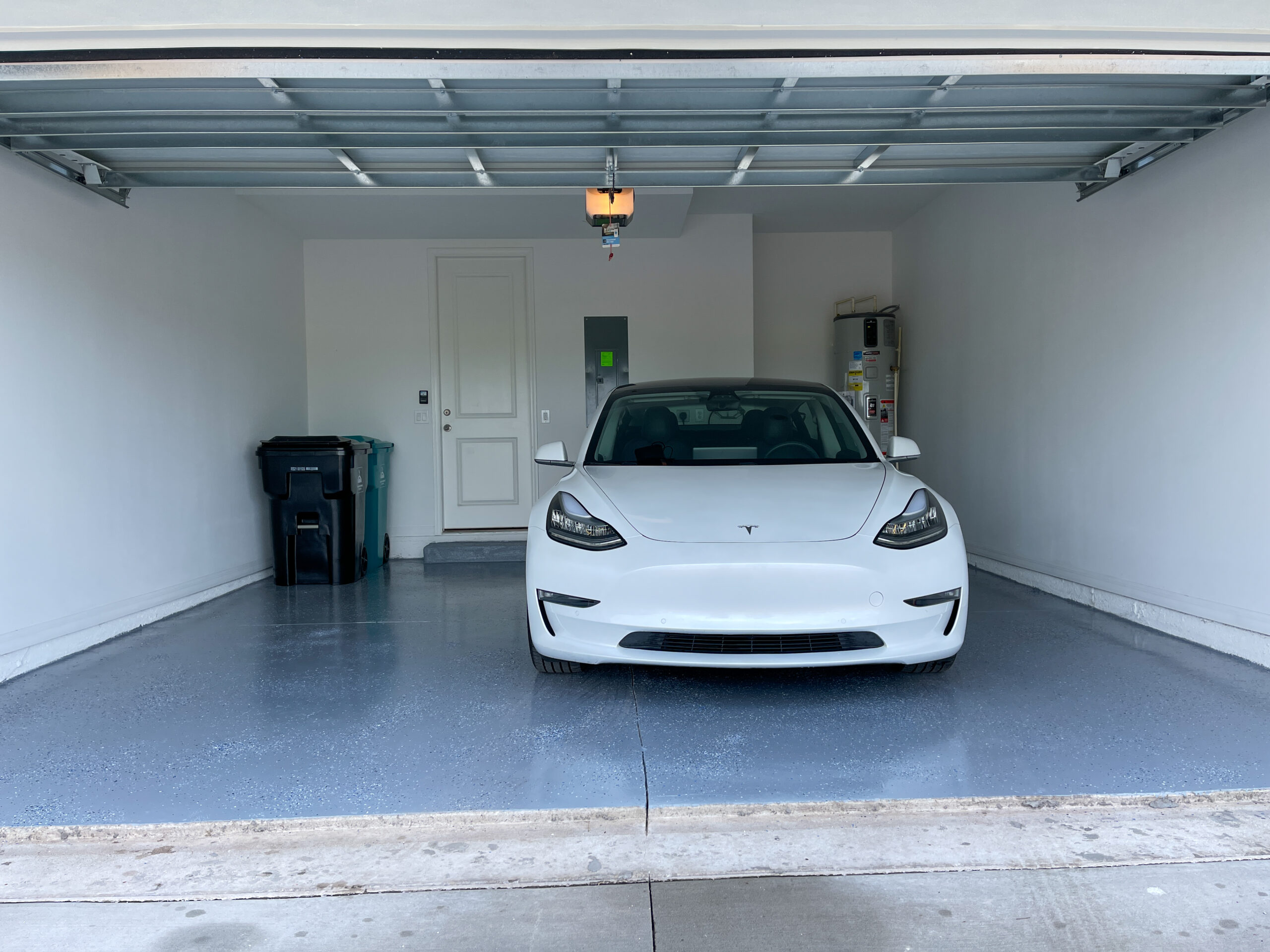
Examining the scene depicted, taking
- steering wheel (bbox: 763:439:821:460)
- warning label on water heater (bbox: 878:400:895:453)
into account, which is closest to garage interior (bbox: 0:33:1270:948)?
steering wheel (bbox: 763:439:821:460)

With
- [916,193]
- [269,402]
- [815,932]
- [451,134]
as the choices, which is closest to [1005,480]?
[916,193]

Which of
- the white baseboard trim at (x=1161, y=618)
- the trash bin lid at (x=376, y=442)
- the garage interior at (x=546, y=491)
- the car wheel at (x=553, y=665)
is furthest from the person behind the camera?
the trash bin lid at (x=376, y=442)

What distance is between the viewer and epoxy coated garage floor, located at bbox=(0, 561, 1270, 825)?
2449 millimetres

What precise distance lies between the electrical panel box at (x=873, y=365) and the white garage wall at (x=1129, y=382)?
1.12 m

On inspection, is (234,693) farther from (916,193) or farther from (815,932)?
(916,193)

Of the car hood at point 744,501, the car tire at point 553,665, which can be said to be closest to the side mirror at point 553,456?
the car hood at point 744,501

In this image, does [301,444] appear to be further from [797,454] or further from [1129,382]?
[1129,382]

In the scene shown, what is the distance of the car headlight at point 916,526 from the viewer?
9.89 feet

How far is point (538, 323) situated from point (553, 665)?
460 centimetres

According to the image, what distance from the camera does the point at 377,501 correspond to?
275 inches

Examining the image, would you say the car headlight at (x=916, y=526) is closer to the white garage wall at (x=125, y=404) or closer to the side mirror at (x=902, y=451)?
the side mirror at (x=902, y=451)

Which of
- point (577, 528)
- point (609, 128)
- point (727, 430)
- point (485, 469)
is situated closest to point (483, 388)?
point (485, 469)

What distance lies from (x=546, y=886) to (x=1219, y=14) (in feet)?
9.86

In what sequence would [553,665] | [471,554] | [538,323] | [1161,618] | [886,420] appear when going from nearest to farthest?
1. [553,665]
2. [1161,618]
3. [471,554]
4. [538,323]
5. [886,420]
